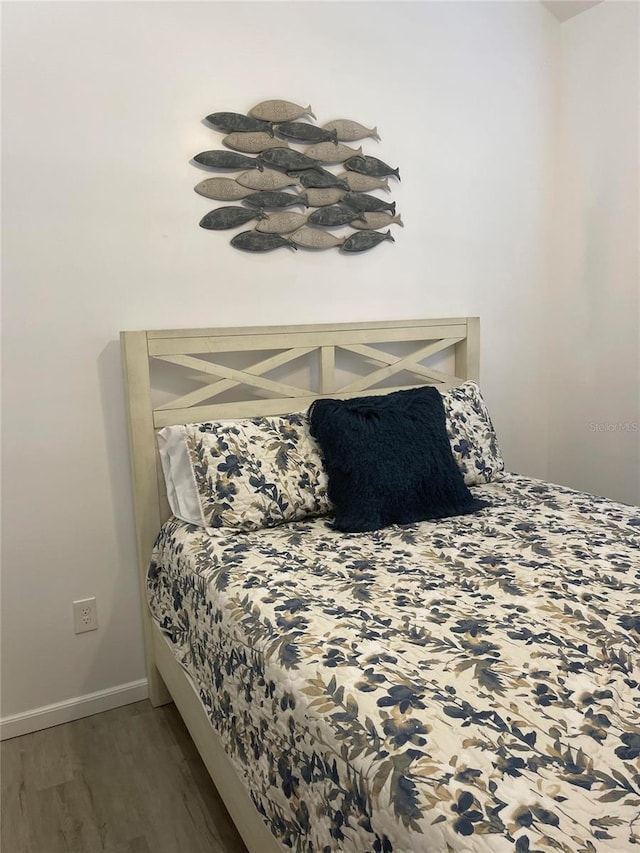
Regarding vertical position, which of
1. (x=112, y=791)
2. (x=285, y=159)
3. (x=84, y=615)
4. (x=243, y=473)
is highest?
(x=285, y=159)

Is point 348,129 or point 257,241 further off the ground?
point 348,129

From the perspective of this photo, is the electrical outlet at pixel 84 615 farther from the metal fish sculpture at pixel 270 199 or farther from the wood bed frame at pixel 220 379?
the metal fish sculpture at pixel 270 199

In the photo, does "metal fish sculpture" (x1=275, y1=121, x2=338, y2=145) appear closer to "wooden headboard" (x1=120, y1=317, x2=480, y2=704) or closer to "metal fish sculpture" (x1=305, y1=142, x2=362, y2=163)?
"metal fish sculpture" (x1=305, y1=142, x2=362, y2=163)

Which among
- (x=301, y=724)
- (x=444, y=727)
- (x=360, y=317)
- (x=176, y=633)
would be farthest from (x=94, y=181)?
(x=444, y=727)

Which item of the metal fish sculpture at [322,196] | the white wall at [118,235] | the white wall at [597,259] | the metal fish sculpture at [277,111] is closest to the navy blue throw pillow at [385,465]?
the white wall at [118,235]

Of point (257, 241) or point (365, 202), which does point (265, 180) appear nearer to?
point (257, 241)

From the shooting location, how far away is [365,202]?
2.62 metres

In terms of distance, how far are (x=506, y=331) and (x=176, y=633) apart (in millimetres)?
2042

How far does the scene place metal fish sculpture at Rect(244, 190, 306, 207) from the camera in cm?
237

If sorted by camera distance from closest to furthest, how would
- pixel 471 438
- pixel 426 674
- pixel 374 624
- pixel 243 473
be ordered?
pixel 426 674 < pixel 374 624 < pixel 243 473 < pixel 471 438

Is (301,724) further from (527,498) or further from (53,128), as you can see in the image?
(53,128)

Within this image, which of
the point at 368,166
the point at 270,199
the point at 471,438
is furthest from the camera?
the point at 368,166

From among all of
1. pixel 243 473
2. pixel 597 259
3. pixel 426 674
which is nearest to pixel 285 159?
pixel 243 473

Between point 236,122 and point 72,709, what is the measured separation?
208 centimetres
